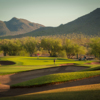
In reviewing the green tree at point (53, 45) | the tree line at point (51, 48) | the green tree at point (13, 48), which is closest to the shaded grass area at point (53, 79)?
the tree line at point (51, 48)

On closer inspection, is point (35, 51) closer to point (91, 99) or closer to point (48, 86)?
point (48, 86)

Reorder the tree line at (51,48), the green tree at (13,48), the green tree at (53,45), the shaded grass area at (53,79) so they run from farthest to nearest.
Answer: the green tree at (13,48) < the green tree at (53,45) < the tree line at (51,48) < the shaded grass area at (53,79)

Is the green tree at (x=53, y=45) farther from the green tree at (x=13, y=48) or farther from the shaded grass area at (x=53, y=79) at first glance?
the shaded grass area at (x=53, y=79)

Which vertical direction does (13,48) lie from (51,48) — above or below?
above

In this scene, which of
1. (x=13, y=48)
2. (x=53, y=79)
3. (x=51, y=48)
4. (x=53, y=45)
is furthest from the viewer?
(x=13, y=48)

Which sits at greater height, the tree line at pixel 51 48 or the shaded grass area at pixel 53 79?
the tree line at pixel 51 48

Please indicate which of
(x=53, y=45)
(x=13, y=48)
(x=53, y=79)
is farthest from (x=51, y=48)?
(x=53, y=79)

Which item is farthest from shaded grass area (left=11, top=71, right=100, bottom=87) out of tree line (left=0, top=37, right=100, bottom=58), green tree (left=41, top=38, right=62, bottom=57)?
green tree (left=41, top=38, right=62, bottom=57)

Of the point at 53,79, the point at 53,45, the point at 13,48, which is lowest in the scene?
the point at 53,79

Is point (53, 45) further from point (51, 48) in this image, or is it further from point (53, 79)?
point (53, 79)

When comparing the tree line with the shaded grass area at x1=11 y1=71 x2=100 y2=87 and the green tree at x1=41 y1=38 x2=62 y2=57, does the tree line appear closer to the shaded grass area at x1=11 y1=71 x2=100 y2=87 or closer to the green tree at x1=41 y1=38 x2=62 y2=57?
the green tree at x1=41 y1=38 x2=62 y2=57

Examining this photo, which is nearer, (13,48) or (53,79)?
(53,79)

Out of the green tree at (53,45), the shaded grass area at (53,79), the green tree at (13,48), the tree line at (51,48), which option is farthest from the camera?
the green tree at (13,48)

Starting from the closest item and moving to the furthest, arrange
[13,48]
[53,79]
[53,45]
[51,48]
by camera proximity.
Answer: [53,79]
[53,45]
[51,48]
[13,48]
